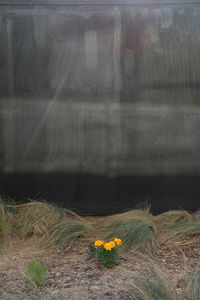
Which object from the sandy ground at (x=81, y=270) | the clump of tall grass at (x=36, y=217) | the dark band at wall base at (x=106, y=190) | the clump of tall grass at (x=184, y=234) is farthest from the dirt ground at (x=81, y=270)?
the dark band at wall base at (x=106, y=190)

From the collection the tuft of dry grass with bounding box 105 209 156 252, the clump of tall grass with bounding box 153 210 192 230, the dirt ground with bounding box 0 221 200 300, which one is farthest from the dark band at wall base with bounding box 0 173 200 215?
the dirt ground with bounding box 0 221 200 300

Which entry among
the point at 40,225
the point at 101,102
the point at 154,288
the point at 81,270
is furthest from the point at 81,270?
the point at 101,102

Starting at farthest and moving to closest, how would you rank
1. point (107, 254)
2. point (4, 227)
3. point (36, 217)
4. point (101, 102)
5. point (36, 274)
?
point (101, 102)
point (36, 217)
point (4, 227)
point (107, 254)
point (36, 274)

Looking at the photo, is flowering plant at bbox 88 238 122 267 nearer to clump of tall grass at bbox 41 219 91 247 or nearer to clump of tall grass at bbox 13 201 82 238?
clump of tall grass at bbox 41 219 91 247

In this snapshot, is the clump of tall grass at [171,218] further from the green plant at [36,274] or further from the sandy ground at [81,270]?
the green plant at [36,274]

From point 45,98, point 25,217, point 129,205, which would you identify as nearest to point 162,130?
point 129,205

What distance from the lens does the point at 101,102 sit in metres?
5.21

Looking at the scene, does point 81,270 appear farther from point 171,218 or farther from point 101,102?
point 101,102

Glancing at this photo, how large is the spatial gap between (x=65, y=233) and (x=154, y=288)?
162 cm

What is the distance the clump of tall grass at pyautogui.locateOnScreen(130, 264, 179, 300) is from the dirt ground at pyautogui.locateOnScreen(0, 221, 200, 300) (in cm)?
12

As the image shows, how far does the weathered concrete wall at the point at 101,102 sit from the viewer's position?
5176mm

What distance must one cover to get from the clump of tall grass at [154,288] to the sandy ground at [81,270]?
5.1 inches

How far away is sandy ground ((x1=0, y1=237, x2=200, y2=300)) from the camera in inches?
125

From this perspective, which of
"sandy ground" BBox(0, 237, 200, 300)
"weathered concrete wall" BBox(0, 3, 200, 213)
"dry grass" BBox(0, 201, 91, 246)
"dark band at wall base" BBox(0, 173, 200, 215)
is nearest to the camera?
"sandy ground" BBox(0, 237, 200, 300)
